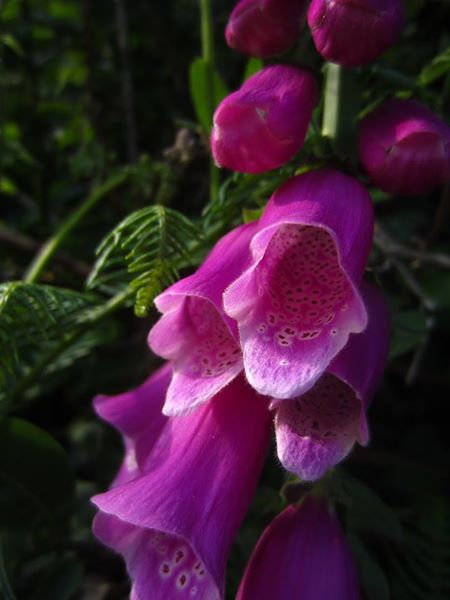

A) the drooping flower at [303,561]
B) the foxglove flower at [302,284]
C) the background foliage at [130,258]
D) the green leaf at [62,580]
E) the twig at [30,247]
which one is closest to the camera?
the foxglove flower at [302,284]

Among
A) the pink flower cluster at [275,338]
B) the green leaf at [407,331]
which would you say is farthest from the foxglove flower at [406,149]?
the green leaf at [407,331]

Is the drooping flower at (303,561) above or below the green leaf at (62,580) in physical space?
above

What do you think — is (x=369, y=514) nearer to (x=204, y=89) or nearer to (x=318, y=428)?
(x=318, y=428)

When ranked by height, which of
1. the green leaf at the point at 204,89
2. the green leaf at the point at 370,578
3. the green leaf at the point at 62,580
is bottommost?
the green leaf at the point at 370,578

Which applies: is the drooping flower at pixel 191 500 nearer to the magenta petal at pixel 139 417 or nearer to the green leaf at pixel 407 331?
the magenta petal at pixel 139 417

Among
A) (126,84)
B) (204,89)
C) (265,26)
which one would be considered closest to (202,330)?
(265,26)

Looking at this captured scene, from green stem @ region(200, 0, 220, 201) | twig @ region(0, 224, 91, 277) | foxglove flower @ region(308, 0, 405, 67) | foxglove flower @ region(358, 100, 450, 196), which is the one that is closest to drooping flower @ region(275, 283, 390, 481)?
foxglove flower @ region(358, 100, 450, 196)

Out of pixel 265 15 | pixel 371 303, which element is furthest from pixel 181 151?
pixel 371 303
